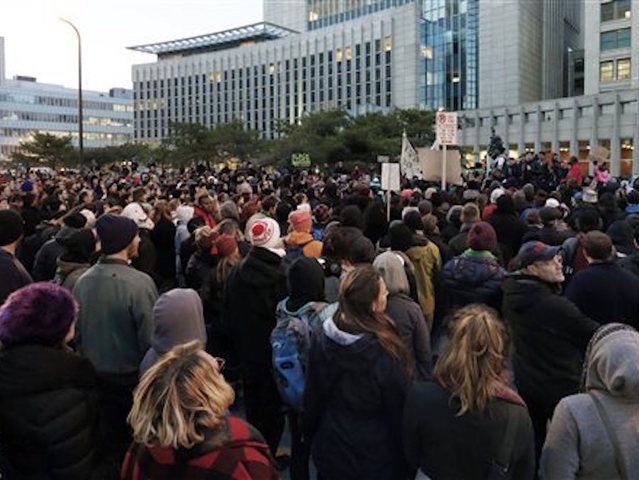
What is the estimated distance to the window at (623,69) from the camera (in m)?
63.1

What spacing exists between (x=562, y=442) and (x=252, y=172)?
86.9 feet

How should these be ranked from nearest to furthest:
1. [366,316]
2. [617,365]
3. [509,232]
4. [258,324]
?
[617,365]
[366,316]
[258,324]
[509,232]

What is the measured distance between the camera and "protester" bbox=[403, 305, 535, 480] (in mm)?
2928

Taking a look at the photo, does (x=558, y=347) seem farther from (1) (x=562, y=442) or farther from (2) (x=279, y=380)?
(2) (x=279, y=380)

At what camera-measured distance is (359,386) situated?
345cm

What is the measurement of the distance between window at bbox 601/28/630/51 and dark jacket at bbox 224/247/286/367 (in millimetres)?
67610

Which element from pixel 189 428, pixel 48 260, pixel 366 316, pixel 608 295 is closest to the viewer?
pixel 189 428

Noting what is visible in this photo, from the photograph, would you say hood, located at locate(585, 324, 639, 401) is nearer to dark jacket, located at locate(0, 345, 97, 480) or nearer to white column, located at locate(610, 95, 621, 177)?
dark jacket, located at locate(0, 345, 97, 480)

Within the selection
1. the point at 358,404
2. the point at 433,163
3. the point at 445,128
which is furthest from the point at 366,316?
the point at 433,163

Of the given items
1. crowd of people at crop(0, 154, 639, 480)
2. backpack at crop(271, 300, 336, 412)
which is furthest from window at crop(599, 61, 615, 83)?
backpack at crop(271, 300, 336, 412)

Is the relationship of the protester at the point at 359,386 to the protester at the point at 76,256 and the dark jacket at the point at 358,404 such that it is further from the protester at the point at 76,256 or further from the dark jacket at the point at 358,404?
the protester at the point at 76,256

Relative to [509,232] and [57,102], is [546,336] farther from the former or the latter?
[57,102]

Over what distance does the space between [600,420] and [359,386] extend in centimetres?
119

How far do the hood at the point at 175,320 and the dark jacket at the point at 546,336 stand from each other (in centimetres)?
218
